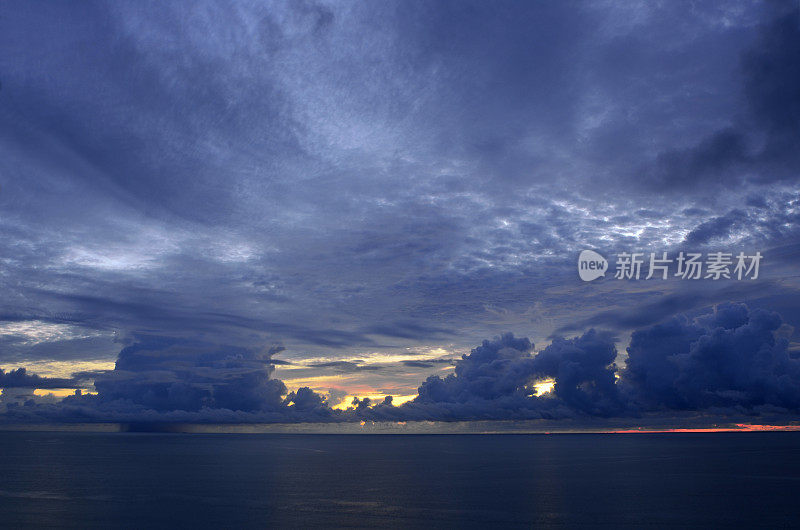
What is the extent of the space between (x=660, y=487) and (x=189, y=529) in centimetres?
8270

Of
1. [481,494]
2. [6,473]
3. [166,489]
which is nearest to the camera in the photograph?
[481,494]

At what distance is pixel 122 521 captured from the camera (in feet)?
219

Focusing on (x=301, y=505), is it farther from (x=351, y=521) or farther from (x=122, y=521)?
(x=122, y=521)

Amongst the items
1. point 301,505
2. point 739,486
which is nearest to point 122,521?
point 301,505

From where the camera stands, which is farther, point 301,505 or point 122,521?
point 301,505

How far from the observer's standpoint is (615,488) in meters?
99.8

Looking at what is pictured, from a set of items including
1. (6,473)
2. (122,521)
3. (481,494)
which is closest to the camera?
(122,521)

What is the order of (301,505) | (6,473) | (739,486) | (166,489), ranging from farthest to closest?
1. (6,473)
2. (739,486)
3. (166,489)
4. (301,505)

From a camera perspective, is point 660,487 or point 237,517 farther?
point 660,487

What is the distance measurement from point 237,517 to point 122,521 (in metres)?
13.4

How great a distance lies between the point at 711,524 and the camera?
2569 inches

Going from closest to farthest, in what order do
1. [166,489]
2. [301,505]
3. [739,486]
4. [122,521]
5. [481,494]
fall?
[122,521], [301,505], [481,494], [166,489], [739,486]

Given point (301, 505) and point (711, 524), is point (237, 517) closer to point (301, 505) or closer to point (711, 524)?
point (301, 505)

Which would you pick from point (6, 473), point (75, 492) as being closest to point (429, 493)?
point (75, 492)
